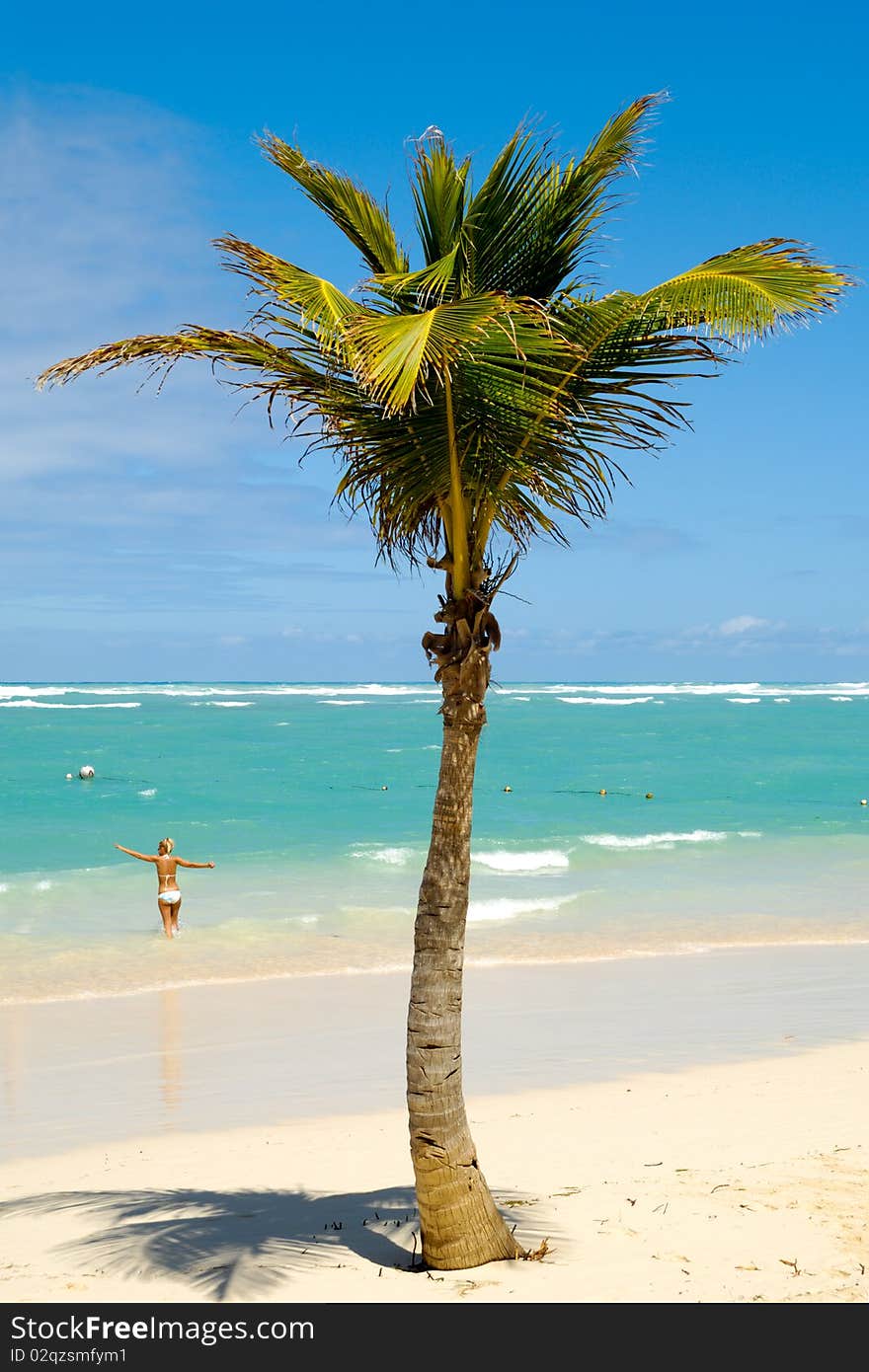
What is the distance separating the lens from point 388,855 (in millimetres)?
25672

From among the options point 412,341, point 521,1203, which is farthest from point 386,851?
point 412,341

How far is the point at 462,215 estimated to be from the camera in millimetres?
5820

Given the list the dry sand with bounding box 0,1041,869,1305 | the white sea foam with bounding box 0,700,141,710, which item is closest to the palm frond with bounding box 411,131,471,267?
the dry sand with bounding box 0,1041,869,1305

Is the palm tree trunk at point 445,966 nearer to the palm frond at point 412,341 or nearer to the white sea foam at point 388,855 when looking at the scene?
the palm frond at point 412,341

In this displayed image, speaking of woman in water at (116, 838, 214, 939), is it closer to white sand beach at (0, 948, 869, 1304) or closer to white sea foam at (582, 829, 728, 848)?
white sand beach at (0, 948, 869, 1304)

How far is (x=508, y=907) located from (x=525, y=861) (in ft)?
17.1

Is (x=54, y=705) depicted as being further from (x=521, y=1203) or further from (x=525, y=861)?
(x=521, y=1203)

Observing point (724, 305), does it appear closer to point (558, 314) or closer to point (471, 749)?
point (558, 314)

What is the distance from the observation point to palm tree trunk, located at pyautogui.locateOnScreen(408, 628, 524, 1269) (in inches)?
228

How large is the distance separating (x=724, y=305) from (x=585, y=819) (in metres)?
27.5

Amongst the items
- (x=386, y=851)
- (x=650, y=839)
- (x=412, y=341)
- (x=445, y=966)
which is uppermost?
(x=412, y=341)

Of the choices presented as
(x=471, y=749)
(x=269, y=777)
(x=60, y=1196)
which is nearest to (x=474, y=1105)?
(x=60, y=1196)

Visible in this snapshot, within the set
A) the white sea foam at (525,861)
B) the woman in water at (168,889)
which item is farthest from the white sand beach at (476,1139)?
the white sea foam at (525,861)

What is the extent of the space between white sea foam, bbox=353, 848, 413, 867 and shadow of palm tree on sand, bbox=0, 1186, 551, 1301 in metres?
16.9
